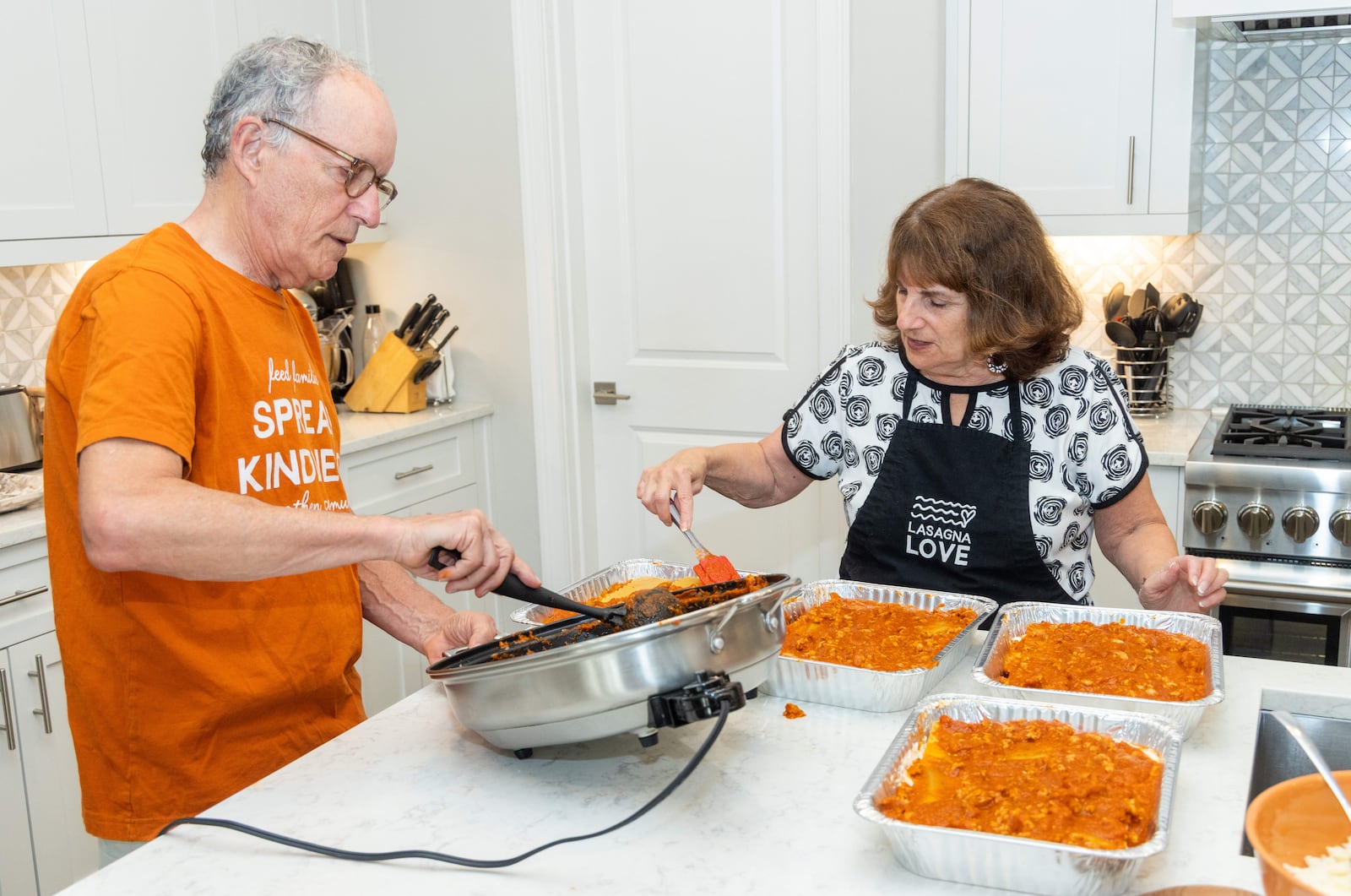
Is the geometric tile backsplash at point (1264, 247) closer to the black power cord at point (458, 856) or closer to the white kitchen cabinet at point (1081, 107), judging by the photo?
the white kitchen cabinet at point (1081, 107)

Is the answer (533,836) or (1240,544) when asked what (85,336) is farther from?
(1240,544)

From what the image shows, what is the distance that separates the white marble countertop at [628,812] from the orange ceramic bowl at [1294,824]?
167 mm

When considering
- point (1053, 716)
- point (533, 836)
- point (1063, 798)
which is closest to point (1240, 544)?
point (1053, 716)

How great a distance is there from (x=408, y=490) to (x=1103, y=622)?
2177 mm

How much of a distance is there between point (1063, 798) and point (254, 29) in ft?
9.44

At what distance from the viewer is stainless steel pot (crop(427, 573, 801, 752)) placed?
1160 mm

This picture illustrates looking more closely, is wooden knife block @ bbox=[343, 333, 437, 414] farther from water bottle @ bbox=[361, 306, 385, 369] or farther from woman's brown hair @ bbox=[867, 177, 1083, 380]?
woman's brown hair @ bbox=[867, 177, 1083, 380]

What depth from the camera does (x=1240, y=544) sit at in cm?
272

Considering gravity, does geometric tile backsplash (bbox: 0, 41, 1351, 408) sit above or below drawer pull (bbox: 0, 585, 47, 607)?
above

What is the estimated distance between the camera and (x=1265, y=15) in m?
2.57

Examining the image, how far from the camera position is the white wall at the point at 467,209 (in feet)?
11.3

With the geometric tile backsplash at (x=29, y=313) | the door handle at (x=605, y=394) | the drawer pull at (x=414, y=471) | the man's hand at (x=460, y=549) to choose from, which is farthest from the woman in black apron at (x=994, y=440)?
the geometric tile backsplash at (x=29, y=313)

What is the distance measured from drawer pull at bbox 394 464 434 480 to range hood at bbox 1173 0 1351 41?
2.24 m

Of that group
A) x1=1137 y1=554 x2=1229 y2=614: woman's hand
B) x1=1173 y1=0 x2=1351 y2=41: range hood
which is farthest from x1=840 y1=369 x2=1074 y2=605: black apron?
x1=1173 y1=0 x2=1351 y2=41: range hood
